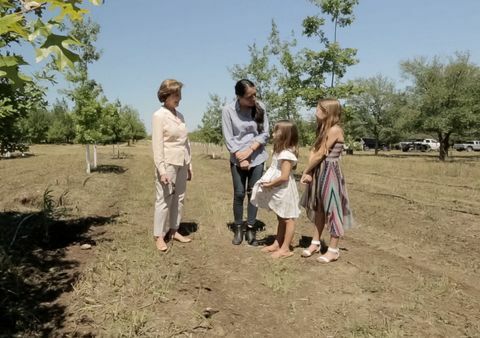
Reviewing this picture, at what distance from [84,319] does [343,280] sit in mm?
A: 2690

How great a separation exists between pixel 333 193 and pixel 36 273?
3621 mm

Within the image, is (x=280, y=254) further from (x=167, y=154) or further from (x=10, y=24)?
(x=10, y=24)

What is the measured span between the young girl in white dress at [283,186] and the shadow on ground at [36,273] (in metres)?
2.51

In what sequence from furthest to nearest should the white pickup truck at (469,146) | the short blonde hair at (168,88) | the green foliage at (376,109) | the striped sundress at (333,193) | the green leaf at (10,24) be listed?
the white pickup truck at (469,146) → the green foliage at (376,109) → the short blonde hair at (168,88) → the striped sundress at (333,193) → the green leaf at (10,24)

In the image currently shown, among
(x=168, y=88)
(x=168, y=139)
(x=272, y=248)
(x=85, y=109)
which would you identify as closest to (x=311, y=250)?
(x=272, y=248)

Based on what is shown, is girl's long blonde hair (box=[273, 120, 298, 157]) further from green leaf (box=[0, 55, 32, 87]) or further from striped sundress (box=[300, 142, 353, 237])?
green leaf (box=[0, 55, 32, 87])

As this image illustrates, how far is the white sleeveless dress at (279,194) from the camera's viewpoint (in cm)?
515

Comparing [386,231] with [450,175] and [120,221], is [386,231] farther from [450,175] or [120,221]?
[450,175]

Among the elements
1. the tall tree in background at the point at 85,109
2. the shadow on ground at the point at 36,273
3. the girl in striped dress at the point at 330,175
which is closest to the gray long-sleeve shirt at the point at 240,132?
the girl in striped dress at the point at 330,175

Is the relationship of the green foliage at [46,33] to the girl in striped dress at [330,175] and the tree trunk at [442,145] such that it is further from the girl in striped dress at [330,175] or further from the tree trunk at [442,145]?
the tree trunk at [442,145]

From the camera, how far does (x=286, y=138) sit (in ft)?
16.7

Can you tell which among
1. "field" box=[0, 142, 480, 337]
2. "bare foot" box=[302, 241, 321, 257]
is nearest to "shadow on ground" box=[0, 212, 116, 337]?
"field" box=[0, 142, 480, 337]

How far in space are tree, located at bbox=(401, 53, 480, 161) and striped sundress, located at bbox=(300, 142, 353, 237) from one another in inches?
1301

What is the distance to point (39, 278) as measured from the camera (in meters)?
4.32
